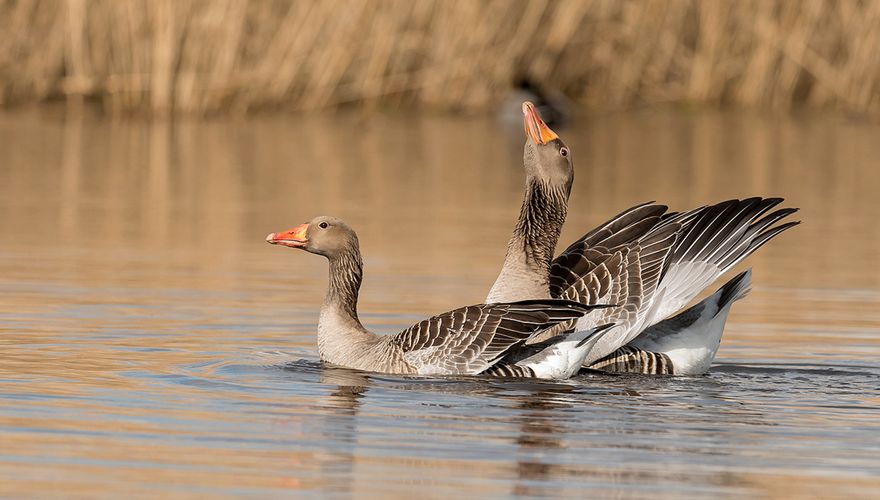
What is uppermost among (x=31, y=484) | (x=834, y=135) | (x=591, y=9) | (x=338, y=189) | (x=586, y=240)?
(x=591, y=9)

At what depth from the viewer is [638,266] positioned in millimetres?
10156

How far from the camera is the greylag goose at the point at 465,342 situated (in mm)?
9133

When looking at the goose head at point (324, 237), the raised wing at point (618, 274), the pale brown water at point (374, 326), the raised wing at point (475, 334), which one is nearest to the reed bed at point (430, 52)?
the pale brown water at point (374, 326)

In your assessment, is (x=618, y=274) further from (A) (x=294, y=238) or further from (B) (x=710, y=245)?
(A) (x=294, y=238)

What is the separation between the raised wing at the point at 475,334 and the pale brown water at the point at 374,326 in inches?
5.8

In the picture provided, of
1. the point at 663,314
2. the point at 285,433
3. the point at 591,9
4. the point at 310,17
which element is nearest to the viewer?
the point at 285,433

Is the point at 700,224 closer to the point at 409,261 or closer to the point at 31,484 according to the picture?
the point at 409,261

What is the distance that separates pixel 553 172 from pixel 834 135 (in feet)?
58.0

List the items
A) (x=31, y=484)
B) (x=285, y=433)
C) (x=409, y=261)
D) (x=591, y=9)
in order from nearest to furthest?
(x=31, y=484) < (x=285, y=433) < (x=409, y=261) < (x=591, y=9)

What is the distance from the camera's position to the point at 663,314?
405 inches

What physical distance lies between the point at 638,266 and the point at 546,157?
920mm

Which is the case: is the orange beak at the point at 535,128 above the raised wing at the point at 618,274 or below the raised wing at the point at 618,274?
above

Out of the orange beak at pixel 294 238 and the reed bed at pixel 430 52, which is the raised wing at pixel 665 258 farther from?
the reed bed at pixel 430 52

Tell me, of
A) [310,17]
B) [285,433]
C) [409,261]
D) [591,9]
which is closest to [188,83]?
[310,17]
